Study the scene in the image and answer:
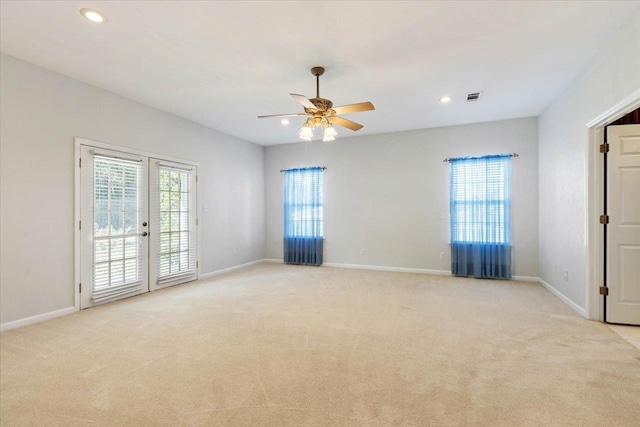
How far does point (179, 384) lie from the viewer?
2256 millimetres

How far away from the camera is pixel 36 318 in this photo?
350 cm

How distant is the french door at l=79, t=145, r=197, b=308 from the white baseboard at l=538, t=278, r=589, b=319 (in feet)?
19.2

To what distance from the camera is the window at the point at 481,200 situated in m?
5.57

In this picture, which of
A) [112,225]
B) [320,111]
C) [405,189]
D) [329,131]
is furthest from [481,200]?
[112,225]

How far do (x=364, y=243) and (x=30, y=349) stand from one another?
5.37 metres

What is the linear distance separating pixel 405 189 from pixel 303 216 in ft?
7.85

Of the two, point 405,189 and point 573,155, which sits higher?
point 573,155

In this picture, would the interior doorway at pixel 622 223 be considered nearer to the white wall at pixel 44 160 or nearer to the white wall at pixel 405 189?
the white wall at pixel 405 189

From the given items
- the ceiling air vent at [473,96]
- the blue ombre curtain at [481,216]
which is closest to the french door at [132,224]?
the ceiling air vent at [473,96]

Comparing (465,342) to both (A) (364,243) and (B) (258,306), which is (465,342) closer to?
(B) (258,306)

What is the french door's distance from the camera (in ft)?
13.2

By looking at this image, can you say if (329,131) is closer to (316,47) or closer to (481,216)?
(316,47)

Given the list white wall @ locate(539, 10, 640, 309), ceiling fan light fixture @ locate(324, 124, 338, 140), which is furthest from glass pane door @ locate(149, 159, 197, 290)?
white wall @ locate(539, 10, 640, 309)

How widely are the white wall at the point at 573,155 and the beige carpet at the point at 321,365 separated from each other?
2.30 feet
